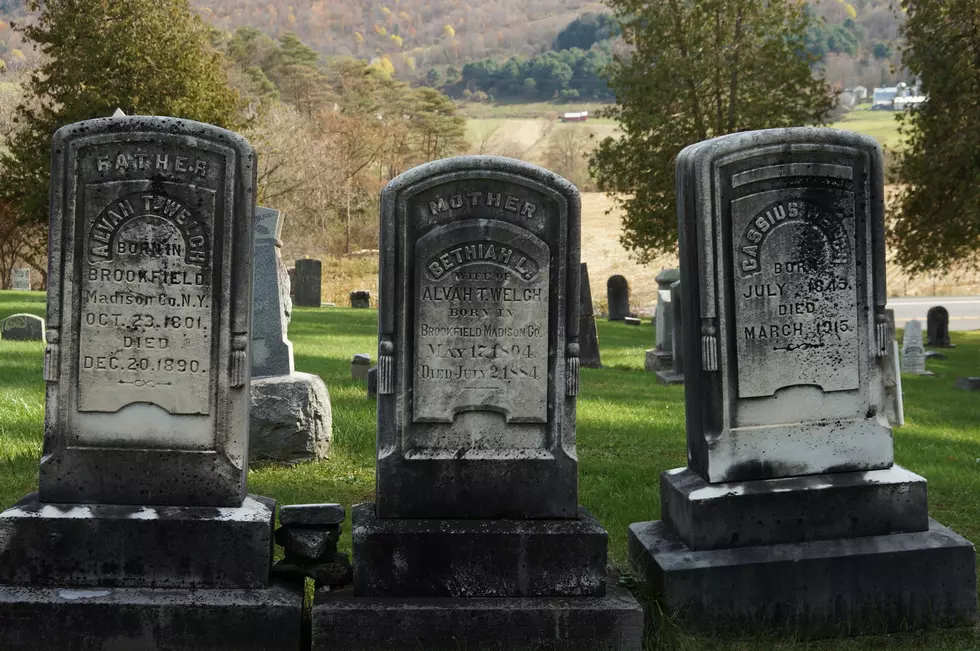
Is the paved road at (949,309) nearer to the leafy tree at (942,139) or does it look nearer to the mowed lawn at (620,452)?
the leafy tree at (942,139)

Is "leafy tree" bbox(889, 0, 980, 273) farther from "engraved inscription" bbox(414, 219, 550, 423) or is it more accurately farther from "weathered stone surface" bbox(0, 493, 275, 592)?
"weathered stone surface" bbox(0, 493, 275, 592)

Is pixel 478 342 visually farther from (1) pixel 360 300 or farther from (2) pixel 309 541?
(1) pixel 360 300

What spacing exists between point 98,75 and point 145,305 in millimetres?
25703

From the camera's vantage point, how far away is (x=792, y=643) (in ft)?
17.2

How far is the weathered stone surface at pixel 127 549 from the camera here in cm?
500

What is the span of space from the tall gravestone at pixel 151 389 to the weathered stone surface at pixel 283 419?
355 centimetres

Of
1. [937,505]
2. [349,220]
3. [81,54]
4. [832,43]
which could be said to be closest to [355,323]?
[81,54]

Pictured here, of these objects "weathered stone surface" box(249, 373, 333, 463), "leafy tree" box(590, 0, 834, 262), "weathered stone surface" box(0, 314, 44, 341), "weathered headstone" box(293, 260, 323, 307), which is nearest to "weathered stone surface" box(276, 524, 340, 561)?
"weathered stone surface" box(249, 373, 333, 463)

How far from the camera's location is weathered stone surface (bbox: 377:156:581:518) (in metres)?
5.25

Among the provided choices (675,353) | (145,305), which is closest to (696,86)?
(675,353)

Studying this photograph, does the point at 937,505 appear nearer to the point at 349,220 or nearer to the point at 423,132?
the point at 349,220

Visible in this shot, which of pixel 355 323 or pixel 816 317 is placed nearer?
pixel 816 317

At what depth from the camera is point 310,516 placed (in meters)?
5.33

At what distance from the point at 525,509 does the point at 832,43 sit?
531 ft
